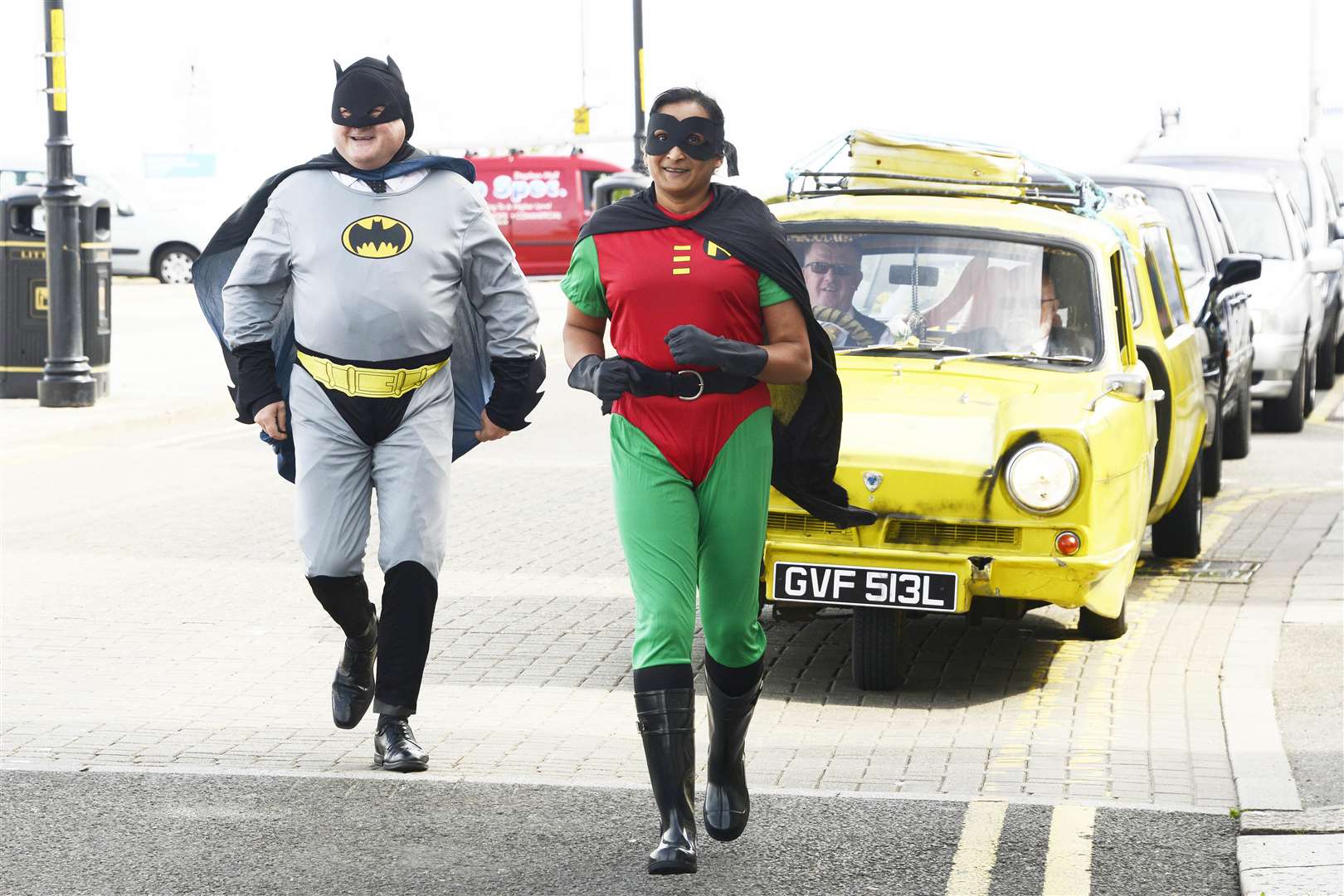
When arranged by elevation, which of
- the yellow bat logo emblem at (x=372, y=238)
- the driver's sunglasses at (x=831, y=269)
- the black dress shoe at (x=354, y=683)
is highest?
the yellow bat logo emblem at (x=372, y=238)

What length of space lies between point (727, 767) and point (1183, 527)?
217 inches

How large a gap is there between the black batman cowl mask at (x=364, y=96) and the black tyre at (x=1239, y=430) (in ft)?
29.1

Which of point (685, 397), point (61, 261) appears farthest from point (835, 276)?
point (61, 261)

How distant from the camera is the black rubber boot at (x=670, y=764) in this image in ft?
15.7

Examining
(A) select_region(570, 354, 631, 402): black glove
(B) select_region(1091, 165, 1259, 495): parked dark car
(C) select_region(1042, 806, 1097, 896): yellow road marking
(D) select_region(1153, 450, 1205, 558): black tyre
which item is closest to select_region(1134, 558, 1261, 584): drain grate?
(D) select_region(1153, 450, 1205, 558): black tyre

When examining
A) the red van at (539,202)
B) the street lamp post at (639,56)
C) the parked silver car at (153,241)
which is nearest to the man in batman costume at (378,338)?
the street lamp post at (639,56)

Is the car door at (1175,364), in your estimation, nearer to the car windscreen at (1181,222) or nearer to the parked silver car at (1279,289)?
the car windscreen at (1181,222)

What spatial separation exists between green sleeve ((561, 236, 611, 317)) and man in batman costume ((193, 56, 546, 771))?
2.48ft

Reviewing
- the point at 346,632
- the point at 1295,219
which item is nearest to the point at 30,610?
the point at 346,632

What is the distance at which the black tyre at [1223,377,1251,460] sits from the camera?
13.6 metres

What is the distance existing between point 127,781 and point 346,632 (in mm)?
764

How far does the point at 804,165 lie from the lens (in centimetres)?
866

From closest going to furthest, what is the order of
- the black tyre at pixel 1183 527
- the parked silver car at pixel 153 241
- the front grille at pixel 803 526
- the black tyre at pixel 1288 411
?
the front grille at pixel 803 526 < the black tyre at pixel 1183 527 < the black tyre at pixel 1288 411 < the parked silver car at pixel 153 241

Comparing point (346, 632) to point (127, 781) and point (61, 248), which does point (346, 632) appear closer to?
point (127, 781)
